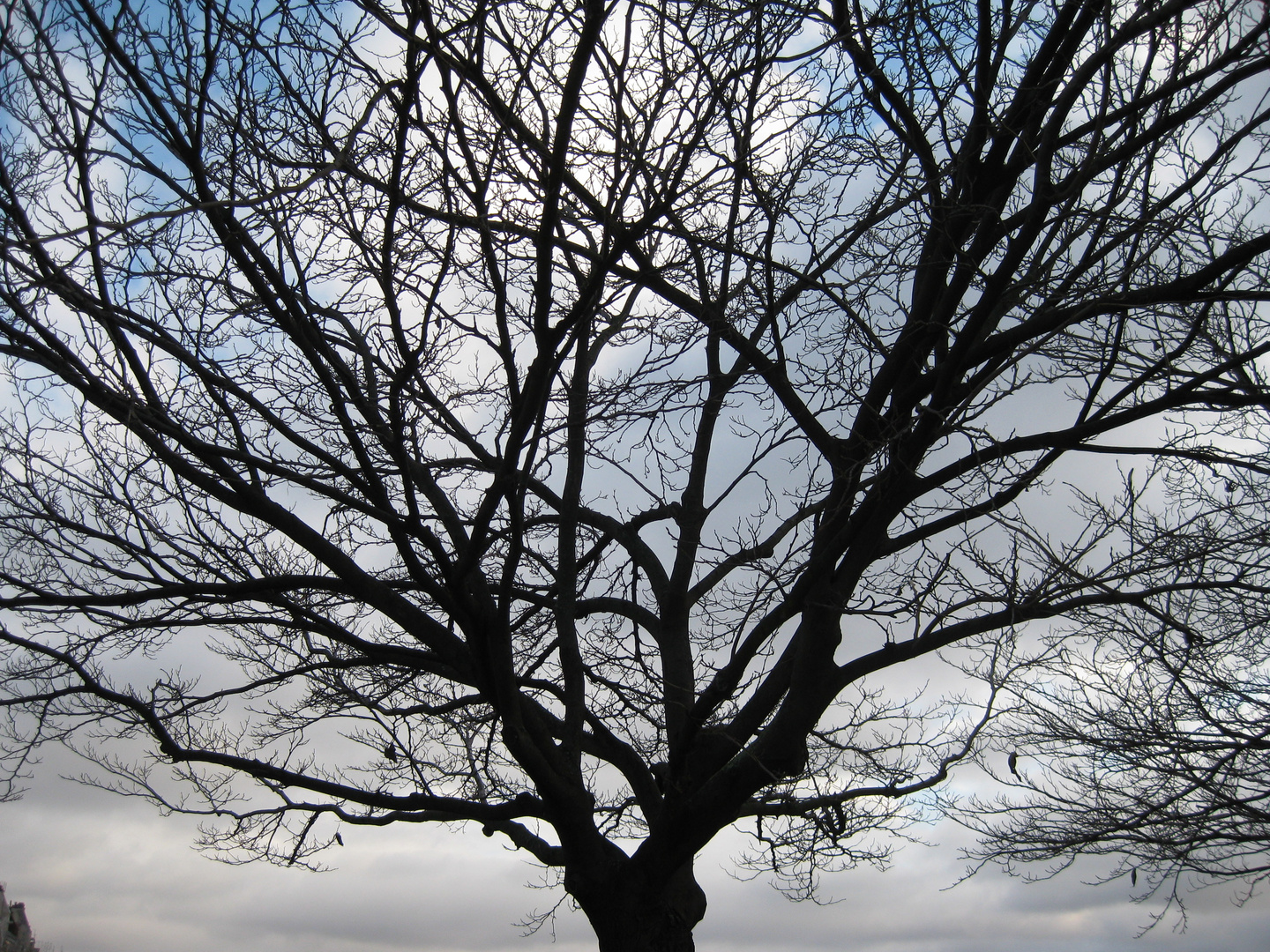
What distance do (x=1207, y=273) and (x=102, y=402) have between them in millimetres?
5232

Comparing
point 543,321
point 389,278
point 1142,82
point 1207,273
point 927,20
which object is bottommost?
point 543,321

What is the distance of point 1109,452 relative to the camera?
5125mm

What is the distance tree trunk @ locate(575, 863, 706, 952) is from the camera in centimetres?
549

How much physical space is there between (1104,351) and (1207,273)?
0.75 m

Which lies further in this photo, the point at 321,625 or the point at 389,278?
the point at 321,625

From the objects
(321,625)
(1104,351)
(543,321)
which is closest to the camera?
(543,321)

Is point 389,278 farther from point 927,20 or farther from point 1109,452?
point 1109,452

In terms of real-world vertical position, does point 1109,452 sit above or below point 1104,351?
below

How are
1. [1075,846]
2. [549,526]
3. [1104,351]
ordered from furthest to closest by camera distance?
[1075,846] < [549,526] < [1104,351]

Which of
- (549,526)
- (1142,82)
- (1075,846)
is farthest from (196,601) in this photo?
(1075,846)

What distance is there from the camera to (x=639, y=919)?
5.52 meters

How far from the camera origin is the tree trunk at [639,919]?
5.49 metres

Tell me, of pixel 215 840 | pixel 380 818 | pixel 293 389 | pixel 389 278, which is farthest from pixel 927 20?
pixel 215 840

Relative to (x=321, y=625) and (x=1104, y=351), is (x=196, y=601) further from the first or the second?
(x=1104, y=351)
